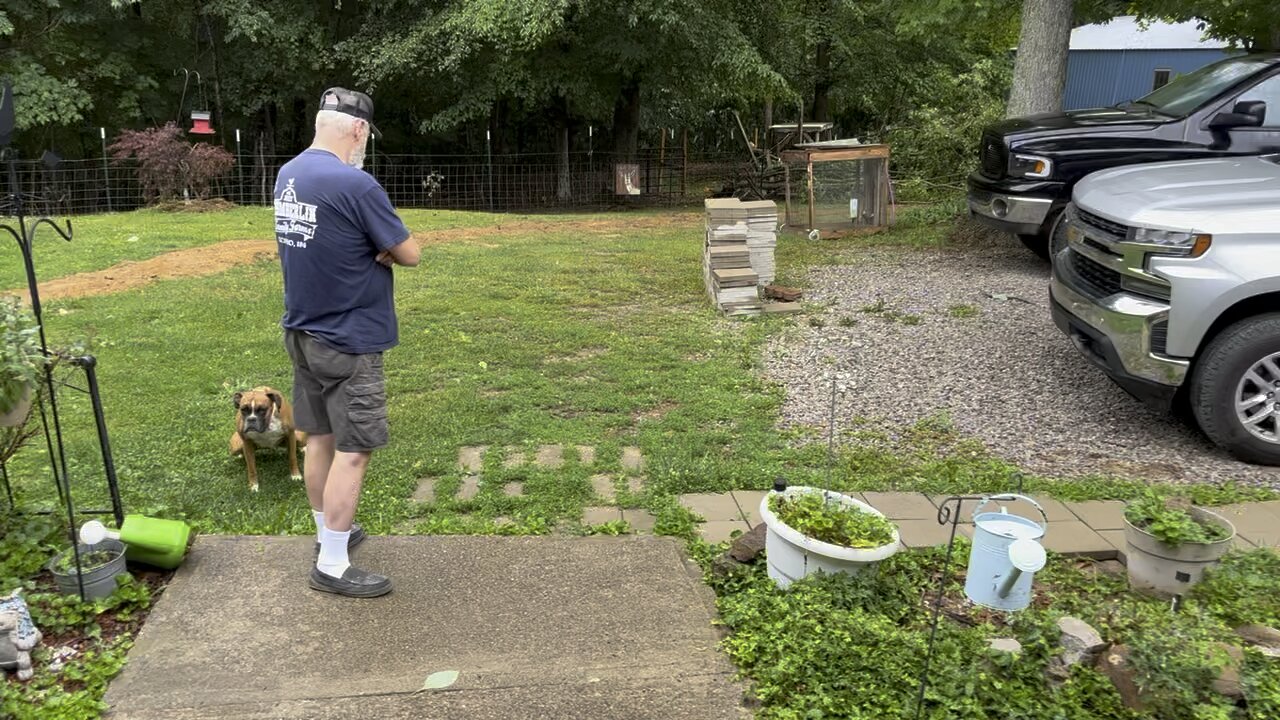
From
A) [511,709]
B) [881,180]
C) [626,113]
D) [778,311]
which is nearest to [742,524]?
[511,709]

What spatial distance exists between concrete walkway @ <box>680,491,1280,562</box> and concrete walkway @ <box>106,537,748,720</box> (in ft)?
1.62

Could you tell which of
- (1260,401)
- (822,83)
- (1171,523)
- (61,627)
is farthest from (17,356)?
(822,83)

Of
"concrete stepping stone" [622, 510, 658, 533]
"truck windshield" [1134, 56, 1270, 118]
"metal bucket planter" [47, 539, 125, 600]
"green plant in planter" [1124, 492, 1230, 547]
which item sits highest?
"truck windshield" [1134, 56, 1270, 118]

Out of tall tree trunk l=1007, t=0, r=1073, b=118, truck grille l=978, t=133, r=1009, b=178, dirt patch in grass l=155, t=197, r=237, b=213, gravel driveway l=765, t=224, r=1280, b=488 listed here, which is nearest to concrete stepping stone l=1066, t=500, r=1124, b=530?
gravel driveway l=765, t=224, r=1280, b=488

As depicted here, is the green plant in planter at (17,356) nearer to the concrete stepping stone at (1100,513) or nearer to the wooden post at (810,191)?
the concrete stepping stone at (1100,513)

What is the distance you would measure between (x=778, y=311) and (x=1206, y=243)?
154 inches

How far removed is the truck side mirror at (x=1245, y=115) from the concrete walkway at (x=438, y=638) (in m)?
6.36

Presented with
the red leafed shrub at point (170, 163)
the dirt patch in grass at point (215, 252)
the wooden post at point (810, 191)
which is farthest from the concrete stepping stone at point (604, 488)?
the red leafed shrub at point (170, 163)

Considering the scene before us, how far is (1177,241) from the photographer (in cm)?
454

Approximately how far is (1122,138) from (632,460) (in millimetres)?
5965

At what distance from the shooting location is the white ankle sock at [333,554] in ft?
10.9

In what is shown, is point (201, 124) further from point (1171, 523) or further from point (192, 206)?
point (1171, 523)

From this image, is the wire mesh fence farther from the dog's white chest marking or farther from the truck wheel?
the dog's white chest marking

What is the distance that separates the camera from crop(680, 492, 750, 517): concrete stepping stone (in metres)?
4.10
